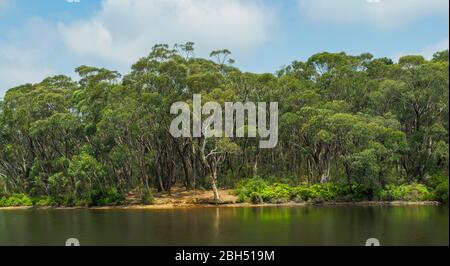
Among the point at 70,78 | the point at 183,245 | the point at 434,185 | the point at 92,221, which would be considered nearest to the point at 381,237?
the point at 183,245

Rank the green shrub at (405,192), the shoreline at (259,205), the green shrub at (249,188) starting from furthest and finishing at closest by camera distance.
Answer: the green shrub at (249,188) < the green shrub at (405,192) < the shoreline at (259,205)

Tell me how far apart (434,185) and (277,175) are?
1555 centimetres

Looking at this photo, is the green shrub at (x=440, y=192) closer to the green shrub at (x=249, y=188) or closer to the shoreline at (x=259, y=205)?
the shoreline at (x=259, y=205)

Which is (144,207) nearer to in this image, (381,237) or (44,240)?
(44,240)

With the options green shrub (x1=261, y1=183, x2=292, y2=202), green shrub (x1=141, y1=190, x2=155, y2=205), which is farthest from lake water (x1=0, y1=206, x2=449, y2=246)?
green shrub (x1=141, y1=190, x2=155, y2=205)

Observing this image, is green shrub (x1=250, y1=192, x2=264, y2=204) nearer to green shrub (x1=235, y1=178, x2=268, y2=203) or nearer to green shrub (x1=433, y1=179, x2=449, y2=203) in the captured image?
green shrub (x1=235, y1=178, x2=268, y2=203)

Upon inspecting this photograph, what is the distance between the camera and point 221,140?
43750mm

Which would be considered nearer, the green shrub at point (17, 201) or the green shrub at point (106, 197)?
the green shrub at point (106, 197)

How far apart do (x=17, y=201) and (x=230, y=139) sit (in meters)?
23.4

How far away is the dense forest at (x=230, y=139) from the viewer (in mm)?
43156

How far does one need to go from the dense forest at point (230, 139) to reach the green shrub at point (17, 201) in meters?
0.24

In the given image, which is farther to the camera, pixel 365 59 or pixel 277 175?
pixel 365 59

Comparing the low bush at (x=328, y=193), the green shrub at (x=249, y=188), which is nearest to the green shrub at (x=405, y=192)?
the low bush at (x=328, y=193)

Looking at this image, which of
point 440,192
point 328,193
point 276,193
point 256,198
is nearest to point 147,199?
point 256,198
